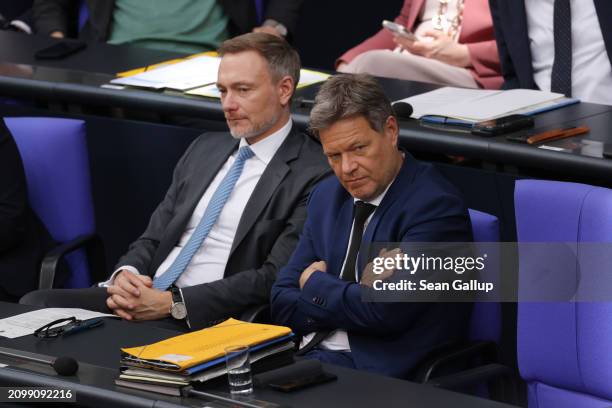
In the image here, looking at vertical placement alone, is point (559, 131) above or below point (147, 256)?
above

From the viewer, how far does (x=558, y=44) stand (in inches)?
165

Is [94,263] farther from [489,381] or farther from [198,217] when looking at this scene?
[489,381]

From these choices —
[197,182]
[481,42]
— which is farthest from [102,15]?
[197,182]

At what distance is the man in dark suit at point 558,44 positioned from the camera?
4.12 metres

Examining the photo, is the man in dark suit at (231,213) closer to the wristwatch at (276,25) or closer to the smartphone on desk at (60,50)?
the smartphone on desk at (60,50)

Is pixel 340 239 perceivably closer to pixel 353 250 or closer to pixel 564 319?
pixel 353 250

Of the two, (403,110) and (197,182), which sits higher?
Answer: (403,110)

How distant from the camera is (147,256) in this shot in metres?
3.86

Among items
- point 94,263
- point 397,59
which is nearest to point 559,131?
point 397,59

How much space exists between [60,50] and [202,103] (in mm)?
1055

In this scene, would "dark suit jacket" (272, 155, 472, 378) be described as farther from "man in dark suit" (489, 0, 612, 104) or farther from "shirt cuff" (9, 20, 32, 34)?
"shirt cuff" (9, 20, 32, 34)

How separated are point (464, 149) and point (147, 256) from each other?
1029 mm

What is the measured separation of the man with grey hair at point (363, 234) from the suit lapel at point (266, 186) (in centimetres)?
41

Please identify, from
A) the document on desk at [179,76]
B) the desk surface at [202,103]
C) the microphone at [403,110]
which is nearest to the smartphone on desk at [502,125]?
the desk surface at [202,103]
